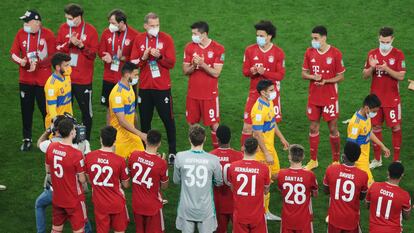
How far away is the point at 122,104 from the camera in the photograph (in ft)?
39.0

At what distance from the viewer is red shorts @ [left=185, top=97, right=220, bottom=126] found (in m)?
13.0

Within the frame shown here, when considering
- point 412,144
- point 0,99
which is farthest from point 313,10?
point 0,99

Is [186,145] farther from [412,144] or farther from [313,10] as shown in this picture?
[313,10]

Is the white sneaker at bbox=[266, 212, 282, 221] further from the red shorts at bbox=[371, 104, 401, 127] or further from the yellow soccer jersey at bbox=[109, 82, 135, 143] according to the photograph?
the red shorts at bbox=[371, 104, 401, 127]

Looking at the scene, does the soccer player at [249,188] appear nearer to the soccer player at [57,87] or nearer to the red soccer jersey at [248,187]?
the red soccer jersey at [248,187]

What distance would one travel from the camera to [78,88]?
45.0 ft

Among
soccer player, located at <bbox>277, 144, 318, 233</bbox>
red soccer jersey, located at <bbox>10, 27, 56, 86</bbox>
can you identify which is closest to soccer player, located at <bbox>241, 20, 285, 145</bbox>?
soccer player, located at <bbox>277, 144, 318, 233</bbox>

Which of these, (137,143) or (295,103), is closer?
(137,143)

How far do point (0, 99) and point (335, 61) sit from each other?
22.7 feet

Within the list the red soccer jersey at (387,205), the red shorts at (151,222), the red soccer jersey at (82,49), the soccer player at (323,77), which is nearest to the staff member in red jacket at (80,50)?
the red soccer jersey at (82,49)

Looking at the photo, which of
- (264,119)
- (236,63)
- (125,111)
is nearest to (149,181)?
(264,119)

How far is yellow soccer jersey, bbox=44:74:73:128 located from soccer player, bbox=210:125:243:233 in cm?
312

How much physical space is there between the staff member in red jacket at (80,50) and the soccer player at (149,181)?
13.1 ft

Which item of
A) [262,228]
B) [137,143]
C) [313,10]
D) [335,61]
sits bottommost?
[262,228]
